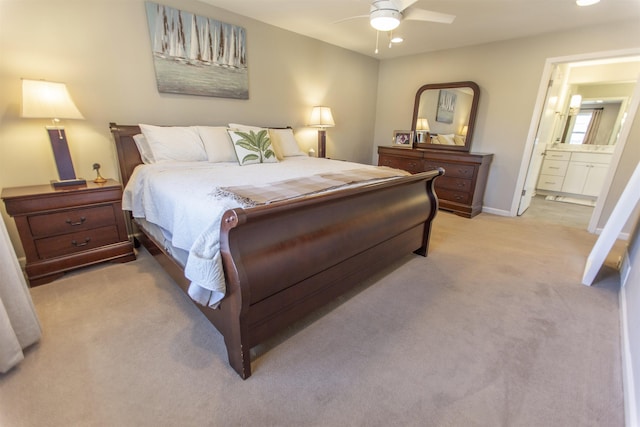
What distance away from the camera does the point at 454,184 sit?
3.89m

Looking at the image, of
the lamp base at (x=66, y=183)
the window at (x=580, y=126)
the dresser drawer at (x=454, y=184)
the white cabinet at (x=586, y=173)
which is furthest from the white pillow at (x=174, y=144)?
the window at (x=580, y=126)

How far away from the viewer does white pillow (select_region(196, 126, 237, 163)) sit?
260cm

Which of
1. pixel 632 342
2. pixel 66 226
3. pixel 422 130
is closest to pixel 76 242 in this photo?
pixel 66 226

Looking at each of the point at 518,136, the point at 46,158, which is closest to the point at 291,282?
the point at 46,158

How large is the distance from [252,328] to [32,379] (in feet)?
3.44

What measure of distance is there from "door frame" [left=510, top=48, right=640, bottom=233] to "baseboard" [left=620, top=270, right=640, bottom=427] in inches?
82.7

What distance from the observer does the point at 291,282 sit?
1406 millimetres

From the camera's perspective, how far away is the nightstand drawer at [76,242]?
79.1 inches

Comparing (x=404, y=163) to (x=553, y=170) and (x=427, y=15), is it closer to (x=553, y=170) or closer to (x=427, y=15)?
(x=427, y=15)

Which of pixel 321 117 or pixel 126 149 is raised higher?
pixel 321 117

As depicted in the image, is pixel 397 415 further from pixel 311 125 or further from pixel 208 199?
pixel 311 125

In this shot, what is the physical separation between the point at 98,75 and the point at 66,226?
4.26 feet

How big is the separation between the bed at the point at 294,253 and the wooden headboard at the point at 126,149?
0.76 meters

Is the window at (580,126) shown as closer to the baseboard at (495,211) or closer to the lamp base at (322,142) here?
the baseboard at (495,211)
